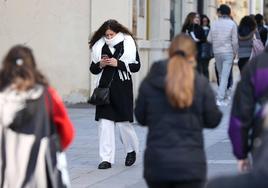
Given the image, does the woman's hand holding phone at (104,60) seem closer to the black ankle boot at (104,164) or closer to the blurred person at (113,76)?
the blurred person at (113,76)

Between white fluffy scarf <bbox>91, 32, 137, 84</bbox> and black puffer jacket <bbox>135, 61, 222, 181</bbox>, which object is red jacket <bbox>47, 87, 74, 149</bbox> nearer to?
black puffer jacket <bbox>135, 61, 222, 181</bbox>

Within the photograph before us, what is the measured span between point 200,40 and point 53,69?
3.92m

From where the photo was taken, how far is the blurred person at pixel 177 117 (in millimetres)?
5637

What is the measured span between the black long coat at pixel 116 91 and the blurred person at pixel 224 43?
7.45 metres

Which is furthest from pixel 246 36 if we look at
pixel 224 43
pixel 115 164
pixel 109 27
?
pixel 109 27

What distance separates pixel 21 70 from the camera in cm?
585

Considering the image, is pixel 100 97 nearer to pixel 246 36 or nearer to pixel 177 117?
pixel 177 117

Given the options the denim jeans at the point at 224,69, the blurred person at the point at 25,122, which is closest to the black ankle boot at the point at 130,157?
the blurred person at the point at 25,122

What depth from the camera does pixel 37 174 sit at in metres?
5.86

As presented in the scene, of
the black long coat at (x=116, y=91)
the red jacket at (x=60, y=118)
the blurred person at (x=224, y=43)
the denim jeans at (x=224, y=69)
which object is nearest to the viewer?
the red jacket at (x=60, y=118)

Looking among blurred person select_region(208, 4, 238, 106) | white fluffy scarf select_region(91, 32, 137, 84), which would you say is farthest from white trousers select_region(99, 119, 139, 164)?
blurred person select_region(208, 4, 238, 106)

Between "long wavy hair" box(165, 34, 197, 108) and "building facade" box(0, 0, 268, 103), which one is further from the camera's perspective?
"building facade" box(0, 0, 268, 103)

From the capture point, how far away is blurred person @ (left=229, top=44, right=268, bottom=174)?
555 cm

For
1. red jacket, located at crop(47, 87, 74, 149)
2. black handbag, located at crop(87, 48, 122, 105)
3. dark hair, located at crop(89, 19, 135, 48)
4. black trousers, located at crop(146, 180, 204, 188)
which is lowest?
black handbag, located at crop(87, 48, 122, 105)
